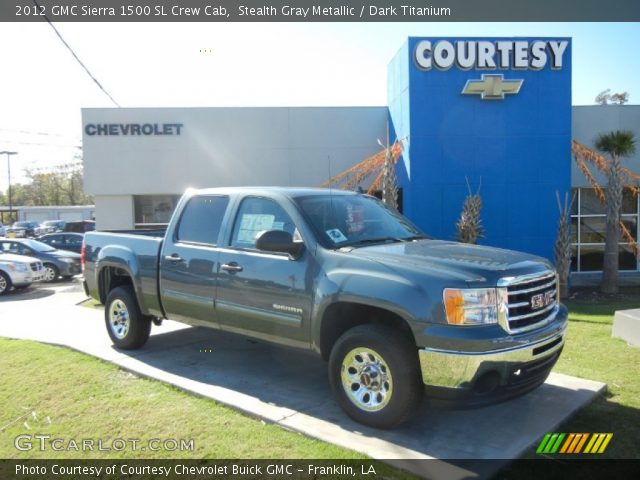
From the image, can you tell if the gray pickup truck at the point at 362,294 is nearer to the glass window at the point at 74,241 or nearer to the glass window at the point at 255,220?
the glass window at the point at 255,220

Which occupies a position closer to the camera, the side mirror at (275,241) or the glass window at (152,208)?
the side mirror at (275,241)

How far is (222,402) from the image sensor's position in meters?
4.82

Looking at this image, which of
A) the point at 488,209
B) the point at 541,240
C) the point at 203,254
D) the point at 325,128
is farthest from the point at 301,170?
the point at 203,254

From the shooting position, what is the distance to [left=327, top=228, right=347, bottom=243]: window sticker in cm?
478

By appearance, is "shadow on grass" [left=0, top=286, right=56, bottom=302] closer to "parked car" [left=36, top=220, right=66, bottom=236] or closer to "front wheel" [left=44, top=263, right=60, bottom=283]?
"front wheel" [left=44, top=263, right=60, bottom=283]

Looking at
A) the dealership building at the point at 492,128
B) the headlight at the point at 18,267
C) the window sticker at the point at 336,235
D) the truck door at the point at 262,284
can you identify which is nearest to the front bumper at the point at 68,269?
the headlight at the point at 18,267

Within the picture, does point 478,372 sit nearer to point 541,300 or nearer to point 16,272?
point 541,300

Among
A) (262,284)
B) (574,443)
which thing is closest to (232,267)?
(262,284)

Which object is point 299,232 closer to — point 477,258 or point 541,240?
point 477,258

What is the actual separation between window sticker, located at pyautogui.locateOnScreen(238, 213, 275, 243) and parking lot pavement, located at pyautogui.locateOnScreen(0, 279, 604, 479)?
59.2 inches

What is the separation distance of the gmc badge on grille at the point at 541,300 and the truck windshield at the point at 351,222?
138cm

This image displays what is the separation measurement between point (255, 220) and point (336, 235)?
3.15ft

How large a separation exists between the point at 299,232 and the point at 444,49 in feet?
Result: 31.9

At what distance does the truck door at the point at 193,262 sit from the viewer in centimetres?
549
